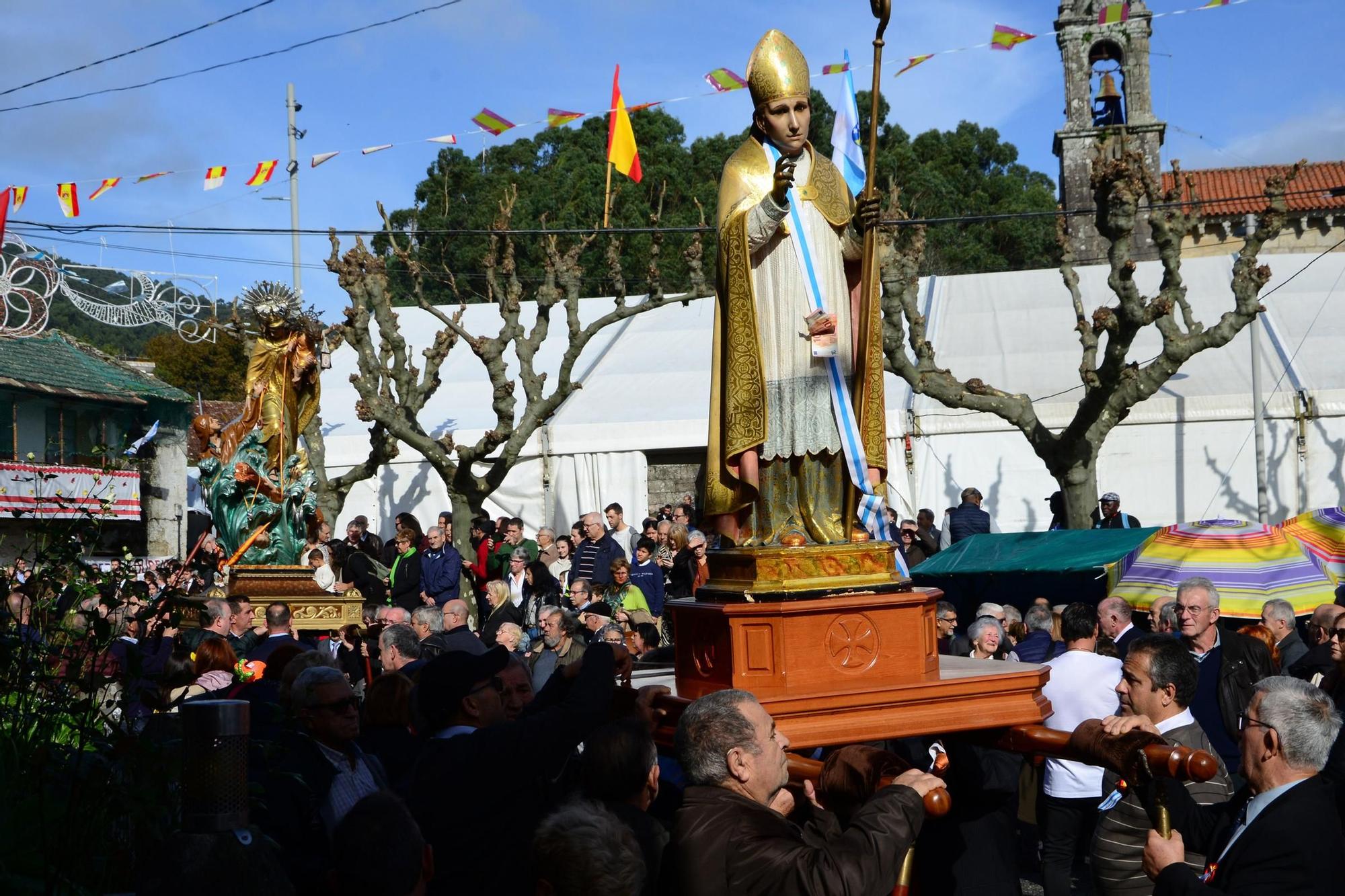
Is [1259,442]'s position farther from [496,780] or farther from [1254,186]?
[1254,186]

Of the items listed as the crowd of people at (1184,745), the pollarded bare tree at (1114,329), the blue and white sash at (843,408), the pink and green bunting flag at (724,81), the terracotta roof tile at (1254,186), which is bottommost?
the crowd of people at (1184,745)

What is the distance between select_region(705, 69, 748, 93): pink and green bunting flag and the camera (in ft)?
55.2

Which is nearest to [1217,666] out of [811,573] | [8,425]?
[811,573]

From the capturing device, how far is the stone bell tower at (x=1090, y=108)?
3597 centimetres

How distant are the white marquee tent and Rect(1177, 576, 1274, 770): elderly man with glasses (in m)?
10.1

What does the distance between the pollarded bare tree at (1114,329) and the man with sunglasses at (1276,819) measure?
10.7 metres

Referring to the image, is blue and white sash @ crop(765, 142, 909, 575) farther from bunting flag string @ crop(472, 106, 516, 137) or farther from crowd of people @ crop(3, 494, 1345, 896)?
bunting flag string @ crop(472, 106, 516, 137)

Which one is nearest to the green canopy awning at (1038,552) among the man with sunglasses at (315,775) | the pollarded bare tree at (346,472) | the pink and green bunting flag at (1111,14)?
the pink and green bunting flag at (1111,14)

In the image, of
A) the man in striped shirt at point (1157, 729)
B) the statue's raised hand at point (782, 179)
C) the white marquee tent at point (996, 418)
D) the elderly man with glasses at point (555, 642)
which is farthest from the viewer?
the white marquee tent at point (996, 418)

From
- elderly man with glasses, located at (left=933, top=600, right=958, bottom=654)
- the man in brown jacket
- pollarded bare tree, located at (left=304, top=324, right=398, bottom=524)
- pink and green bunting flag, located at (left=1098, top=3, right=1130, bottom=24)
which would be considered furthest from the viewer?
pollarded bare tree, located at (left=304, top=324, right=398, bottom=524)

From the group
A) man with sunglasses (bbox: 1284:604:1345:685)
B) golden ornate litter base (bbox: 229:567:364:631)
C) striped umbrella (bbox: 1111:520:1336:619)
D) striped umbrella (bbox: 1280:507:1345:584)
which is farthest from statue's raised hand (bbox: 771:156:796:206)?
golden ornate litter base (bbox: 229:567:364:631)

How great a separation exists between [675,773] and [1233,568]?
5280 millimetres

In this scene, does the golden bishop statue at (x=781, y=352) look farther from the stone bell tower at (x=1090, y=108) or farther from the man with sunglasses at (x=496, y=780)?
the stone bell tower at (x=1090, y=108)

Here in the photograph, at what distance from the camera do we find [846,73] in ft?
16.9
